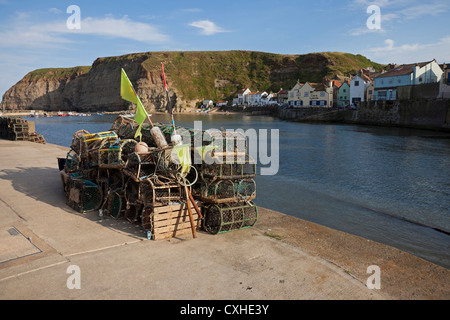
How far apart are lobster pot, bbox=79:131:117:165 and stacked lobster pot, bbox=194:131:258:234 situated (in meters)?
2.99

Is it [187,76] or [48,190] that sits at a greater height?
[187,76]

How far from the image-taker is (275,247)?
659 cm

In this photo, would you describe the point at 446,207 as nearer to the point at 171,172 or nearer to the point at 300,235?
the point at 300,235

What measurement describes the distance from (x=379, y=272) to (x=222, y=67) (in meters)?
134

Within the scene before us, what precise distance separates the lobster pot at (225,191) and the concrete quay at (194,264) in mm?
746

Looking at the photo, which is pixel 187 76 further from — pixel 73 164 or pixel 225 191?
pixel 225 191

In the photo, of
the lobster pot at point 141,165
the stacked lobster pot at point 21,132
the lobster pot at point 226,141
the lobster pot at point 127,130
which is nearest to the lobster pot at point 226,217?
the lobster pot at point 226,141

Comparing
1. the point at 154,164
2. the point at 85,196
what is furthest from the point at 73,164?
the point at 154,164

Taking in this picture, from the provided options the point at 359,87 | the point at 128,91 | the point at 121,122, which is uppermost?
the point at 359,87

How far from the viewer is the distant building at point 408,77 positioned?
48.7 m

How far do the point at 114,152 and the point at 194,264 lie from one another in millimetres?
3786

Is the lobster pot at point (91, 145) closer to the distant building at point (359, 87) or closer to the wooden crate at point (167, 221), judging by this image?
the wooden crate at point (167, 221)

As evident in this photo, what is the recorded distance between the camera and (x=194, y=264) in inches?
224
